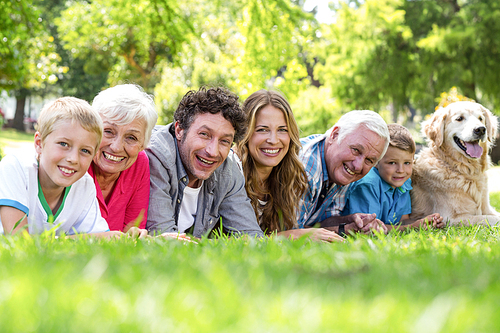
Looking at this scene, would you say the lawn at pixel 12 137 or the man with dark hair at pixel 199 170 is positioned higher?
the man with dark hair at pixel 199 170

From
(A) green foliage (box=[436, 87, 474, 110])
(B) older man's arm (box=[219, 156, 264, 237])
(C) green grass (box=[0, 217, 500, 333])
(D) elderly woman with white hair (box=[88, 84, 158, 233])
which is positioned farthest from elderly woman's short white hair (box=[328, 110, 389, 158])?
(A) green foliage (box=[436, 87, 474, 110])

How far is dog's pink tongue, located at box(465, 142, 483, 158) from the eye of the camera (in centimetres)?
550

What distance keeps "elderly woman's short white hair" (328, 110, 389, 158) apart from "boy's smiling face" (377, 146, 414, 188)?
0.55 metres

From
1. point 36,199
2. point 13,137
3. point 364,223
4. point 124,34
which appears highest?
point 124,34

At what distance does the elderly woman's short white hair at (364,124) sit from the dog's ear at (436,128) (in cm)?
126

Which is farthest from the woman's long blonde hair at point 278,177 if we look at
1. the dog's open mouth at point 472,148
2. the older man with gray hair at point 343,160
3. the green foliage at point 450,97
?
the green foliage at point 450,97

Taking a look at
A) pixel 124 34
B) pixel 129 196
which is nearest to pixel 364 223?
pixel 129 196

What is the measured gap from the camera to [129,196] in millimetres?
3736

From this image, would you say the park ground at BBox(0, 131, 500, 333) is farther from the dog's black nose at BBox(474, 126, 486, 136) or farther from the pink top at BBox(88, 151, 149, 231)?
the dog's black nose at BBox(474, 126, 486, 136)

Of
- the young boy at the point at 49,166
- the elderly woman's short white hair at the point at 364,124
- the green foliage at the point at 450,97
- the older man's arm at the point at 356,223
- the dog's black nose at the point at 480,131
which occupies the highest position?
Answer: the green foliage at the point at 450,97

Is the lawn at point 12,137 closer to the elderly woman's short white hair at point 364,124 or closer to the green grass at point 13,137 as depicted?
the green grass at point 13,137

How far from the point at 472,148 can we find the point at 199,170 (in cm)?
350

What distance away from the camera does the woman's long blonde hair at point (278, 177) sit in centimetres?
445

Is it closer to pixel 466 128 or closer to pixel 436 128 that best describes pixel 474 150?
pixel 466 128
